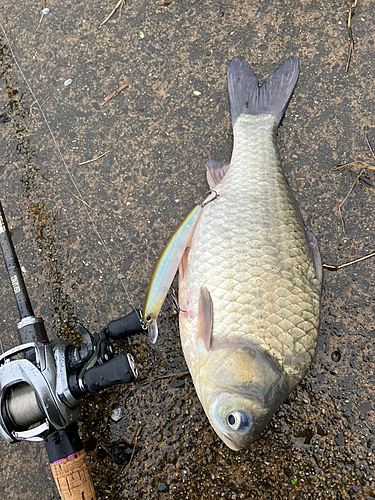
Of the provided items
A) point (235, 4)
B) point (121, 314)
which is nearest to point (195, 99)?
point (235, 4)

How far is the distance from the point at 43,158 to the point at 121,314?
1.25m


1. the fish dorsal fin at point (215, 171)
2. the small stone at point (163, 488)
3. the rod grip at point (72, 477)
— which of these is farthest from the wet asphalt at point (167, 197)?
the rod grip at point (72, 477)

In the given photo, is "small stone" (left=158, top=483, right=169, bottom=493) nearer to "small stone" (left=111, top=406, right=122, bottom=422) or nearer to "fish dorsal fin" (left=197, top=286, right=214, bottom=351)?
"small stone" (left=111, top=406, right=122, bottom=422)

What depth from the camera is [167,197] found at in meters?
2.52

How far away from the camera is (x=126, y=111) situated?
2637 mm

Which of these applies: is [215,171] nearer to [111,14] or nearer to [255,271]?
[255,271]

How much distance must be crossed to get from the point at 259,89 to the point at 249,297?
1.41 meters

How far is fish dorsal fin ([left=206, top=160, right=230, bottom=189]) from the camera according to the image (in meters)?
2.34

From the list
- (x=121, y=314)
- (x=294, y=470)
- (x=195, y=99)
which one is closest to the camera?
(x=294, y=470)

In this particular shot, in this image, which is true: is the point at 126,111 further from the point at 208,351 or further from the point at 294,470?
the point at 294,470

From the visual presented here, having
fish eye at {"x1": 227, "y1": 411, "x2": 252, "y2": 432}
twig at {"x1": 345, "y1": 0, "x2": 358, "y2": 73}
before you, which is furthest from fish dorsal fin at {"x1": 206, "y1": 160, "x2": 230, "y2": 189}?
fish eye at {"x1": 227, "y1": 411, "x2": 252, "y2": 432}

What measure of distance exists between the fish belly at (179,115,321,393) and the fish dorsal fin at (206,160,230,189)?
0.54 ft

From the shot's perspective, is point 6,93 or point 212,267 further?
point 6,93

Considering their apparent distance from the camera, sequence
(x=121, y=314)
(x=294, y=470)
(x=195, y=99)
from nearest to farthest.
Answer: (x=294, y=470) < (x=121, y=314) < (x=195, y=99)
